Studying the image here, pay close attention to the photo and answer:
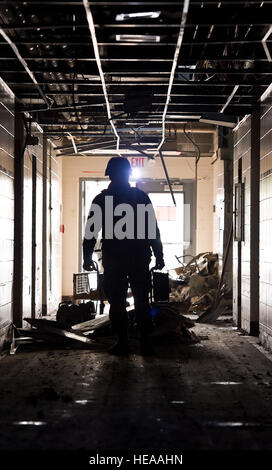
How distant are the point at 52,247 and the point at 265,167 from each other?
4.57 metres

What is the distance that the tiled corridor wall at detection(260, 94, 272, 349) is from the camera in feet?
19.0

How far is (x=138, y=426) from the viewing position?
10.3ft

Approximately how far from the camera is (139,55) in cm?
521

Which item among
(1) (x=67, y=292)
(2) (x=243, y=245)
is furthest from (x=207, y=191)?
(2) (x=243, y=245)

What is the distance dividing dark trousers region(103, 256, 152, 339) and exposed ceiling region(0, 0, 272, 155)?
185 cm

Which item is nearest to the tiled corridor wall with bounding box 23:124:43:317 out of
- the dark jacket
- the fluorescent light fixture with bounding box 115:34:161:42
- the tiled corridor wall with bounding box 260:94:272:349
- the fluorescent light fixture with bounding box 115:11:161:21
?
the dark jacket

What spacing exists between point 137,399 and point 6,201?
9.77 ft

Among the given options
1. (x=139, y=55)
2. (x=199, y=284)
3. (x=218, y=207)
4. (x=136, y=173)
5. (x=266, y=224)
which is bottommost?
(x=199, y=284)

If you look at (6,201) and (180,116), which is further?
(180,116)

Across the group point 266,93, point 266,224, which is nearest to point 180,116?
point 266,93

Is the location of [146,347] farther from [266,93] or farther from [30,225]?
[266,93]

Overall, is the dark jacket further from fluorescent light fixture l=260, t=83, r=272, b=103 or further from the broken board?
fluorescent light fixture l=260, t=83, r=272, b=103

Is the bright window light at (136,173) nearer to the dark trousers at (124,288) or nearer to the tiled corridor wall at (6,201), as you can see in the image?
the tiled corridor wall at (6,201)
